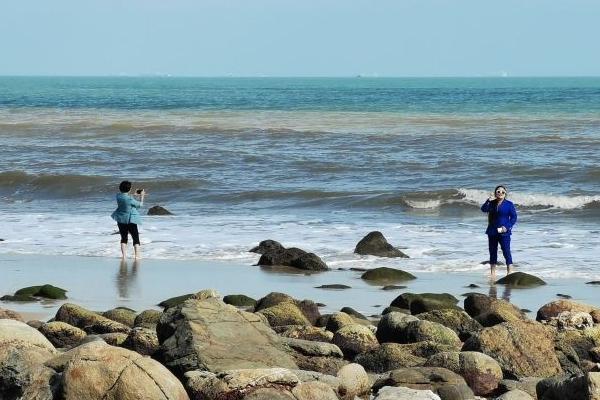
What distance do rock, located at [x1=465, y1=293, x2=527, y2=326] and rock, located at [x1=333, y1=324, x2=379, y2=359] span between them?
154 centimetres

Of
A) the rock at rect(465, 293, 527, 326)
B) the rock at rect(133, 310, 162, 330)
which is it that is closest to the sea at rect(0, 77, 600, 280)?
the rock at rect(465, 293, 527, 326)

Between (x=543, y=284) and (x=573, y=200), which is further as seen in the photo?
(x=573, y=200)

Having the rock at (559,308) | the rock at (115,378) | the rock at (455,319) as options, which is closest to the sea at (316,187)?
the rock at (559,308)

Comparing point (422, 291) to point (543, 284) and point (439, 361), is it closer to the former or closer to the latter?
point (543, 284)

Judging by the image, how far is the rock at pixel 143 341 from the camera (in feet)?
30.7

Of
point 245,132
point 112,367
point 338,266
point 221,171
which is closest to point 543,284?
point 338,266

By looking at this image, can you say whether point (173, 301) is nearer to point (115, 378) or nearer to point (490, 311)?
point (490, 311)

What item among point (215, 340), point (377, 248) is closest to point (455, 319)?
point (215, 340)

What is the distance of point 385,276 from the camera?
14922 millimetres

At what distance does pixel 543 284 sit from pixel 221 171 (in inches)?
757

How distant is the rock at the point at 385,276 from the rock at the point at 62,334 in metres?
5.49

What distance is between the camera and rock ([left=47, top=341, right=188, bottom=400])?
7.32 metres

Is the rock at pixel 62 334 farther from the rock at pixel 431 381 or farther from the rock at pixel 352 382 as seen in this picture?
the rock at pixel 431 381

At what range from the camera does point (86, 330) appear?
422 inches
